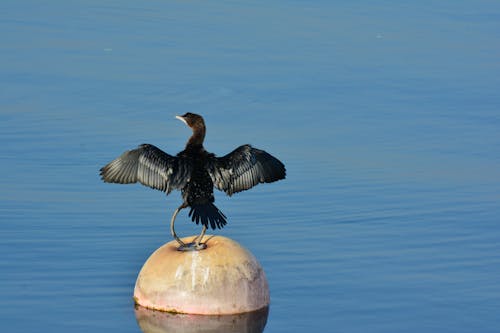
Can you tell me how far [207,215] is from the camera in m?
11.3

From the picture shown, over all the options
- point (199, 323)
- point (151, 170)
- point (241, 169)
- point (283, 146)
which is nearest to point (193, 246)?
point (199, 323)

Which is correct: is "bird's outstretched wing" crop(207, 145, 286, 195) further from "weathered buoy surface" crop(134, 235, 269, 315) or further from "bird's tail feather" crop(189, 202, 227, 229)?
"weathered buoy surface" crop(134, 235, 269, 315)

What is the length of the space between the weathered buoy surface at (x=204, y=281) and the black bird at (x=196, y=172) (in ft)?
0.75

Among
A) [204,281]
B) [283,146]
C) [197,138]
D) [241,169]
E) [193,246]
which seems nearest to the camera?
[204,281]

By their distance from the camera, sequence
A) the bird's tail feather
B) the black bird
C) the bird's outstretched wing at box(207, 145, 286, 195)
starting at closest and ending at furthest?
the bird's tail feather < the black bird < the bird's outstretched wing at box(207, 145, 286, 195)

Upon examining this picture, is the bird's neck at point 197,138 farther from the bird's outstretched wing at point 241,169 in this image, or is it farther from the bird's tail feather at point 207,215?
the bird's tail feather at point 207,215

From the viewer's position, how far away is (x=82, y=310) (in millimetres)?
11414

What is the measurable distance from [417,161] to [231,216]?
109 inches

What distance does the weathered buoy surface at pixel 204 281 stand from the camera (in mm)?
10914

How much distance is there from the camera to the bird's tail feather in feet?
37.0

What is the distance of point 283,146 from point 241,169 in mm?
4481

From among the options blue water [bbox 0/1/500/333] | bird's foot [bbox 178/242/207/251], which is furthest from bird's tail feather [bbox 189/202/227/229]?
blue water [bbox 0/1/500/333]

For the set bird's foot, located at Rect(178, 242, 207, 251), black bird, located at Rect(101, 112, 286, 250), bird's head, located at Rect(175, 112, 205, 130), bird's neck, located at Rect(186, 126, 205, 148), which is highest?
bird's head, located at Rect(175, 112, 205, 130)

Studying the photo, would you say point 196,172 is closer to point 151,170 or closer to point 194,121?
point 151,170
